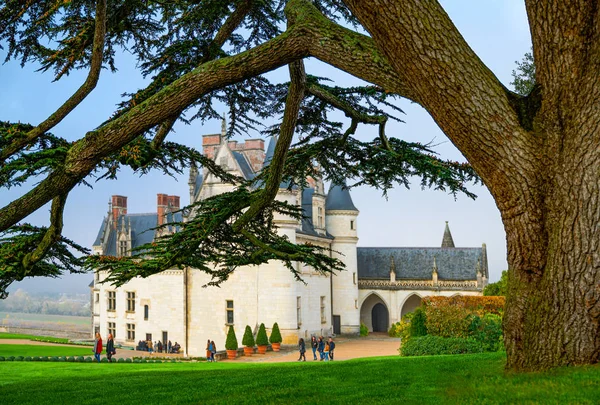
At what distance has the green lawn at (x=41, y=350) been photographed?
85.5ft

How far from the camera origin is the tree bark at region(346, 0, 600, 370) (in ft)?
14.3

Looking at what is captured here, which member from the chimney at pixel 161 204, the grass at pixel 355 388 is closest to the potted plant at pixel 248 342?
the chimney at pixel 161 204

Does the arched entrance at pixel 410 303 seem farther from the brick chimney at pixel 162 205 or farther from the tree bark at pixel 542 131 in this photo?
the tree bark at pixel 542 131

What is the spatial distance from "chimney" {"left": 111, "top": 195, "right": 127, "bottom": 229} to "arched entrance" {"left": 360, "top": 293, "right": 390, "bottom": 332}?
17507mm

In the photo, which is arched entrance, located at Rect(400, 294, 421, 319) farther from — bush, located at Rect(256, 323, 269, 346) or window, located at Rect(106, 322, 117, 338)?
window, located at Rect(106, 322, 117, 338)

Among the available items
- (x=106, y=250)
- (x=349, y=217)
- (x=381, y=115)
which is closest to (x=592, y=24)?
(x=381, y=115)

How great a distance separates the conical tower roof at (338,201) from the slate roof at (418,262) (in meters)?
5.25

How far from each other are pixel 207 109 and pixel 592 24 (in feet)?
17.4

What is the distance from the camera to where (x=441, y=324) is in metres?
17.5

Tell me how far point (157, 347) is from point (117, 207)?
11829 mm

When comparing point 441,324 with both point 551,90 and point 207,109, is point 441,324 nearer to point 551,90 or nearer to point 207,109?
point 207,109

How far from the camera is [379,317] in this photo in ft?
142

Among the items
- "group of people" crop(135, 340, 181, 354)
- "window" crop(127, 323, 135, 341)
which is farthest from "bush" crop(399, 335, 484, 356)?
"window" crop(127, 323, 135, 341)

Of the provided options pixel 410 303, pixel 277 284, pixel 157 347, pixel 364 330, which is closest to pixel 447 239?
pixel 410 303
